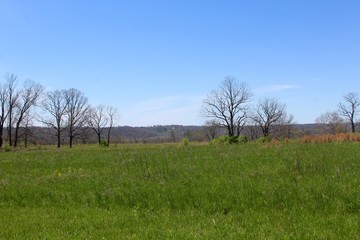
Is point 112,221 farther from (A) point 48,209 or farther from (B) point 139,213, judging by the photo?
(A) point 48,209

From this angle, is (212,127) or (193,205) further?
(212,127)

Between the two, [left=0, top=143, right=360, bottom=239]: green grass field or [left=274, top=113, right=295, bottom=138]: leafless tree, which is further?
[left=274, top=113, right=295, bottom=138]: leafless tree

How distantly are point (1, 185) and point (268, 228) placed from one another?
11.7 m

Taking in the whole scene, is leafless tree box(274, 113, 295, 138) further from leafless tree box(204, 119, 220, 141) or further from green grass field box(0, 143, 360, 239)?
green grass field box(0, 143, 360, 239)

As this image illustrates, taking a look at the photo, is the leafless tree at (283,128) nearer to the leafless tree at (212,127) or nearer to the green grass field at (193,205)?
the leafless tree at (212,127)

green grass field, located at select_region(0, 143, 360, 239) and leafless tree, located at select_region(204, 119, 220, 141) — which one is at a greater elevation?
leafless tree, located at select_region(204, 119, 220, 141)

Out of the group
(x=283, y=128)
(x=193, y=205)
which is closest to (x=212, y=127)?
(x=283, y=128)

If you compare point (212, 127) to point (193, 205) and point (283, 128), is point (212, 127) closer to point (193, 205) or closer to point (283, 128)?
point (283, 128)

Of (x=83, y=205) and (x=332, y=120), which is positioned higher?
(x=332, y=120)

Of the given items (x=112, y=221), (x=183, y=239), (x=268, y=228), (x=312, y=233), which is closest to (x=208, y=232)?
(x=183, y=239)

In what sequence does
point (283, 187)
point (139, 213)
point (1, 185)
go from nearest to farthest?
1. point (139, 213)
2. point (283, 187)
3. point (1, 185)

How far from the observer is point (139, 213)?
9539 mm

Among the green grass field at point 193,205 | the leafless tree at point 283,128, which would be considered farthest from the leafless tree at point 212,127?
the green grass field at point 193,205

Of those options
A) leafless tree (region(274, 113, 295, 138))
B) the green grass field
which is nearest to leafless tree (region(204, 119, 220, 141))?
leafless tree (region(274, 113, 295, 138))
